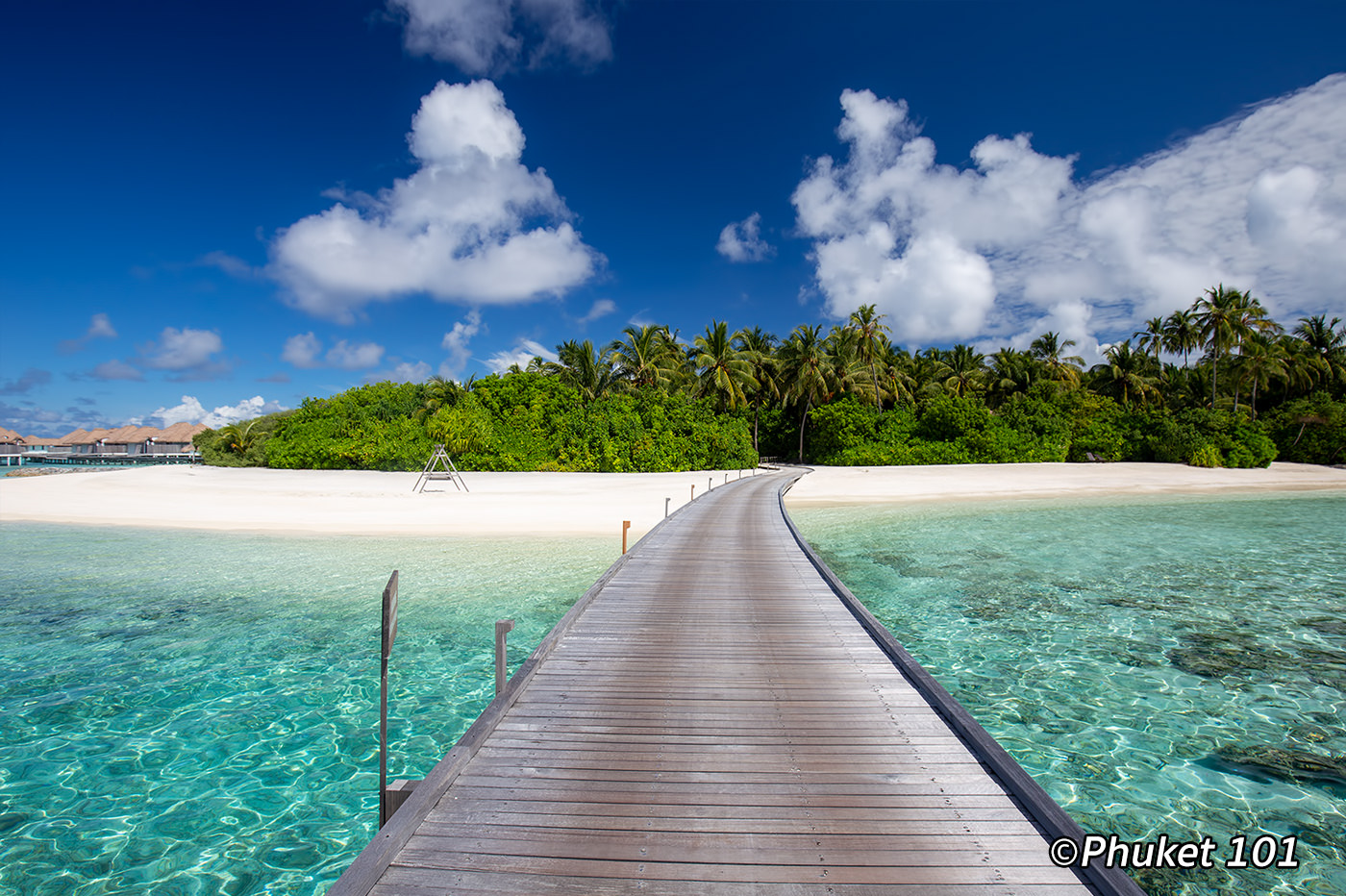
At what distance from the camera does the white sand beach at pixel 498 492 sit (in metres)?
19.9

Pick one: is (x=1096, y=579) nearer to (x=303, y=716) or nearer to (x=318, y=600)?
(x=303, y=716)

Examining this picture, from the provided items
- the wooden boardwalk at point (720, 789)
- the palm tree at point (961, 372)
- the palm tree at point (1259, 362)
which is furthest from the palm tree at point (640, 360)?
the palm tree at point (1259, 362)

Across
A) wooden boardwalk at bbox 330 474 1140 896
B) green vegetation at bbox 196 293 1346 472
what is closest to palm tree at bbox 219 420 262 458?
green vegetation at bbox 196 293 1346 472

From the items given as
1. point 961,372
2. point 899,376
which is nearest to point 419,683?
point 899,376

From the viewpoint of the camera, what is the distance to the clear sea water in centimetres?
500

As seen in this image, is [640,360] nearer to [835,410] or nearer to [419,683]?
[835,410]

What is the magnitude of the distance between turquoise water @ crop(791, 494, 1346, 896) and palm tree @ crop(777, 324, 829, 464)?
32.0 metres

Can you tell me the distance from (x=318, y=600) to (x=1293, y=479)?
53966 millimetres

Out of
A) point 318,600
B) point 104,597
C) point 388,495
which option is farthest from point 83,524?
point 318,600

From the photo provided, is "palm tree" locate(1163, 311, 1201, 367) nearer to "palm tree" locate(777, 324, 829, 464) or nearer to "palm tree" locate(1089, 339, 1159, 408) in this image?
"palm tree" locate(1089, 339, 1159, 408)

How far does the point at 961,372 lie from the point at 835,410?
66.2 feet

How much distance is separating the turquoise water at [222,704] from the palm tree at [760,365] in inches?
1650

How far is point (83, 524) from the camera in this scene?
1966 centimetres

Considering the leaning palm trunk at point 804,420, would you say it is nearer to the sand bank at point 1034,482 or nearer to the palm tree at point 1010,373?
the sand bank at point 1034,482
